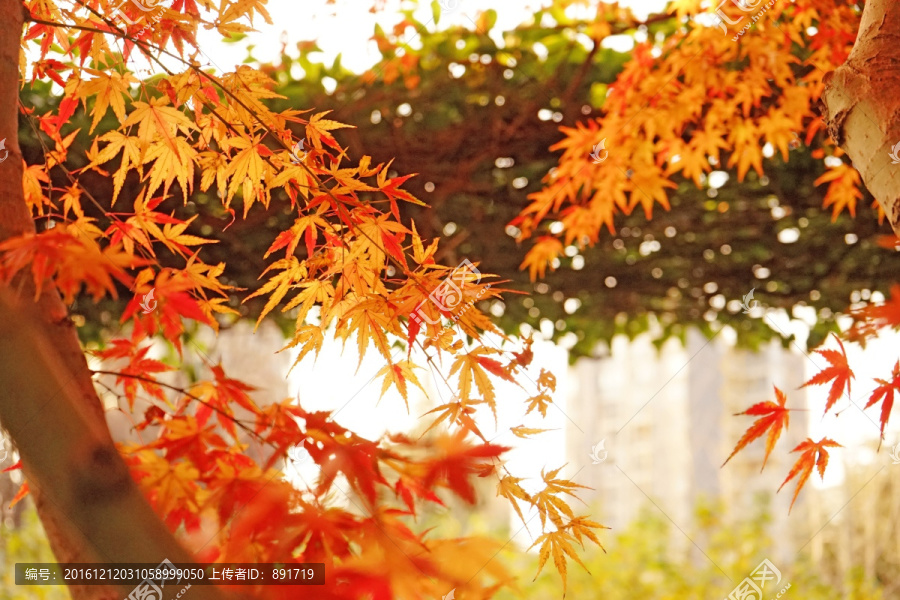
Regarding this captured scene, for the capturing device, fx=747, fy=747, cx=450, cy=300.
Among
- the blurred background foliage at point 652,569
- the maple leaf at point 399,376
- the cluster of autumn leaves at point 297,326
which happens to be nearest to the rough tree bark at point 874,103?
the cluster of autumn leaves at point 297,326

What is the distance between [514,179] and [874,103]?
4.68 ft

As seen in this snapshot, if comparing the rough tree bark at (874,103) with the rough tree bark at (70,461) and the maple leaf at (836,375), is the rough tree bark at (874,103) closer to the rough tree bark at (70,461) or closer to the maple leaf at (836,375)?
the maple leaf at (836,375)

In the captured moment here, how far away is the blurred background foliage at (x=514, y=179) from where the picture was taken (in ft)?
7.30

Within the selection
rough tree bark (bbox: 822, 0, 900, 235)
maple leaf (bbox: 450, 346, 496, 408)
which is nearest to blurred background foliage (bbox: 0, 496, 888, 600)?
maple leaf (bbox: 450, 346, 496, 408)

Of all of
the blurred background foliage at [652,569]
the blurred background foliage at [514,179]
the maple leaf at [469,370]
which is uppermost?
the blurred background foliage at [514,179]

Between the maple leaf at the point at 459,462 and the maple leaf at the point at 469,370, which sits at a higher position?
the maple leaf at the point at 469,370

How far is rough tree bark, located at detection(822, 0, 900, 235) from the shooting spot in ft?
3.07

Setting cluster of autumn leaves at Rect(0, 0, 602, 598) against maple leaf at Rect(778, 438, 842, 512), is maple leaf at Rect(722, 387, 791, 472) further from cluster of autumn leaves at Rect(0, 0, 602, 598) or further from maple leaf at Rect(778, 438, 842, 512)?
cluster of autumn leaves at Rect(0, 0, 602, 598)

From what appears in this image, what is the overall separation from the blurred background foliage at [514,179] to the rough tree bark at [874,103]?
3.87ft

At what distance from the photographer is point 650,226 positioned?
8.07 feet

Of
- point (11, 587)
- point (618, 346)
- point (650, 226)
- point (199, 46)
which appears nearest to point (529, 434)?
point (199, 46)

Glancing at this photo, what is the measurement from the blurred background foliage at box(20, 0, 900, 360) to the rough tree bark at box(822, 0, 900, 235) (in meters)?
1.18

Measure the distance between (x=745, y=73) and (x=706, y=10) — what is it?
8.0 inches

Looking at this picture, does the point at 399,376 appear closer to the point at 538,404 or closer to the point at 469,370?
the point at 469,370
